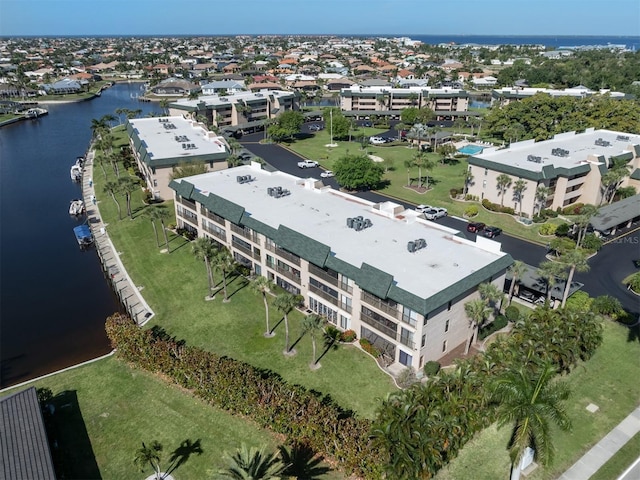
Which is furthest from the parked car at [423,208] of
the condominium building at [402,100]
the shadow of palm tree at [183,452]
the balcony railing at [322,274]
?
the condominium building at [402,100]

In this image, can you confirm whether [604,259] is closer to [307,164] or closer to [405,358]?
[405,358]

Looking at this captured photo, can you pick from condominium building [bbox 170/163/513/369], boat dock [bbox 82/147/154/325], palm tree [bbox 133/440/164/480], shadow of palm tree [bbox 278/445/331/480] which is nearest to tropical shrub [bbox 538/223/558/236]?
condominium building [bbox 170/163/513/369]

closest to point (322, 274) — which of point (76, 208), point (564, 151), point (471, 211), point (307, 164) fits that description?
point (471, 211)

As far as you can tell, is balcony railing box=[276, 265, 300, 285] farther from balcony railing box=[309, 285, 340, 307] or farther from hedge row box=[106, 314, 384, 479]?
hedge row box=[106, 314, 384, 479]

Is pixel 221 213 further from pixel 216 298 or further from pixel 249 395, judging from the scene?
pixel 249 395

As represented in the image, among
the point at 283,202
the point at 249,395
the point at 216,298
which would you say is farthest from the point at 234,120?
the point at 249,395

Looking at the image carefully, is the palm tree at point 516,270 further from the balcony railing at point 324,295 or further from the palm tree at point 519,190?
the palm tree at point 519,190
